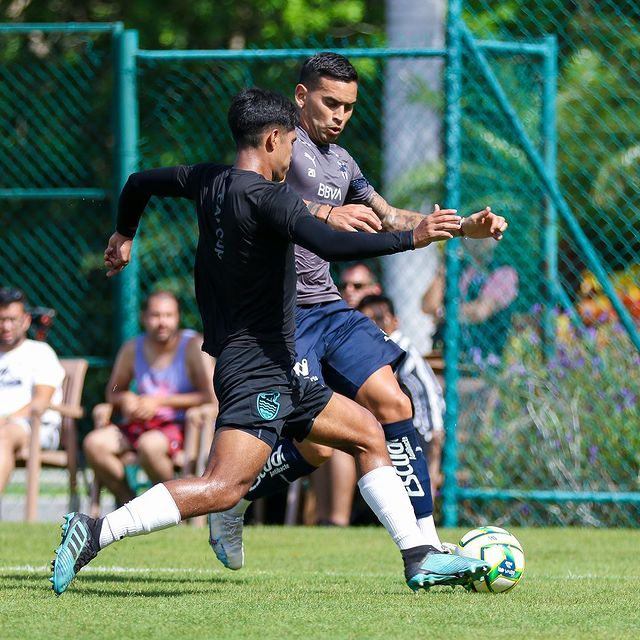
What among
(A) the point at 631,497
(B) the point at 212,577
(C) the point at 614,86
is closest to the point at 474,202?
(A) the point at 631,497

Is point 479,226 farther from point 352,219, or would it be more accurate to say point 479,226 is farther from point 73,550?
point 73,550

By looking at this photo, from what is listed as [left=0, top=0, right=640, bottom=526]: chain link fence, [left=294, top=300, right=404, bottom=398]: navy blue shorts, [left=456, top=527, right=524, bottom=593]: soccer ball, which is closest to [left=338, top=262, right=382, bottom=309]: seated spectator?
Result: [left=0, top=0, right=640, bottom=526]: chain link fence

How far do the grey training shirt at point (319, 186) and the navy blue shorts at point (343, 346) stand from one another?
0.11 metres

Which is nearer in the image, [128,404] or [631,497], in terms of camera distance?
[631,497]

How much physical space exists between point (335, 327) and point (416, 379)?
3020 mm

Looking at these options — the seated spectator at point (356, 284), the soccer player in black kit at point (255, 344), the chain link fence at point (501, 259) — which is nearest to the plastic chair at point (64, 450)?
the chain link fence at point (501, 259)

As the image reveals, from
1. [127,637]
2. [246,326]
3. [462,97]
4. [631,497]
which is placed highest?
[462,97]

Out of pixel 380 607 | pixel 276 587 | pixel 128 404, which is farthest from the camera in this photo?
pixel 128 404

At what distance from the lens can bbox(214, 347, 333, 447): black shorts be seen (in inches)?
228

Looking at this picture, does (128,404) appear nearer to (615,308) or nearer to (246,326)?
(615,308)

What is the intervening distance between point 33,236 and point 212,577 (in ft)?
23.7

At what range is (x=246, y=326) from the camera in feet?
19.3

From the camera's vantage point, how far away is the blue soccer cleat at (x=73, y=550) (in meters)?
5.55

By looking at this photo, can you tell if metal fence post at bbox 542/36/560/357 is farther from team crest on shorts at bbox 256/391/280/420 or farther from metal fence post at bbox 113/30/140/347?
team crest on shorts at bbox 256/391/280/420
